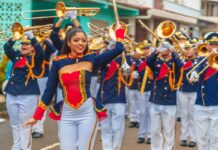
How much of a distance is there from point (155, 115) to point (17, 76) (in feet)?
7.40

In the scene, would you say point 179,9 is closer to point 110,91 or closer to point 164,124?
point 110,91

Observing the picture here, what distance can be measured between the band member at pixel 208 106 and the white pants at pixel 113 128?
1258 millimetres

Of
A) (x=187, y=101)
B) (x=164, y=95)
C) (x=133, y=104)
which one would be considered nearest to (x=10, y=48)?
(x=164, y=95)

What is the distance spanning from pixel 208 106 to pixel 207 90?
0.82 feet

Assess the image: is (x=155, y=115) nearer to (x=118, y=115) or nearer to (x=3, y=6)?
(x=118, y=115)

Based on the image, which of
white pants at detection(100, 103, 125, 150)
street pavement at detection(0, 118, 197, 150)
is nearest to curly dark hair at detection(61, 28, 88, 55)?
white pants at detection(100, 103, 125, 150)

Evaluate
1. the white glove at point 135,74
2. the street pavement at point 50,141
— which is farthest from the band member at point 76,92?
the white glove at point 135,74

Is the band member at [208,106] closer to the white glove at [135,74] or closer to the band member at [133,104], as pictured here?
the white glove at [135,74]

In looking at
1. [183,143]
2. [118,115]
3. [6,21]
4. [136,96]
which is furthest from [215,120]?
[6,21]

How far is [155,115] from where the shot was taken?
8133 mm

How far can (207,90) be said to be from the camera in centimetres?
764

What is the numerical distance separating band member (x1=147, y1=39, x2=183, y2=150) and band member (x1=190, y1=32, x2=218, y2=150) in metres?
0.52

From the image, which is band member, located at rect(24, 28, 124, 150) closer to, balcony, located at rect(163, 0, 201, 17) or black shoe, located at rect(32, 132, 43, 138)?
black shoe, located at rect(32, 132, 43, 138)

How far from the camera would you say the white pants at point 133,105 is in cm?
1264
